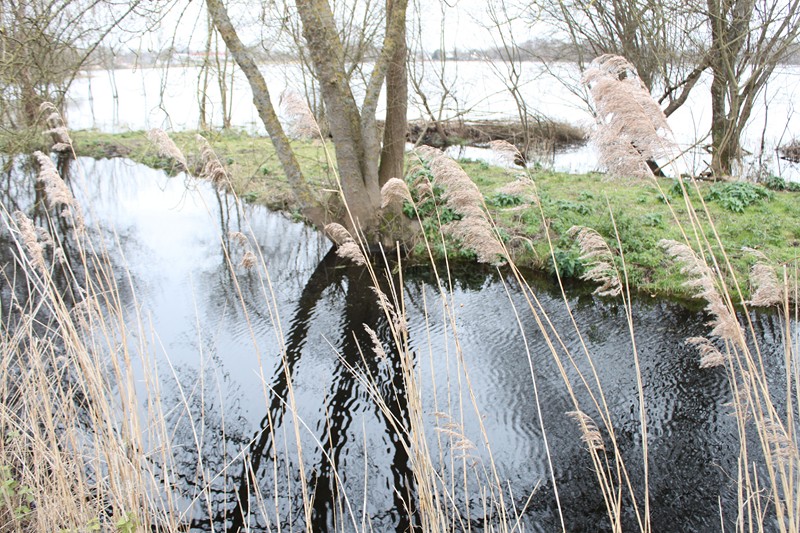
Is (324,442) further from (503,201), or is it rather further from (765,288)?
(503,201)

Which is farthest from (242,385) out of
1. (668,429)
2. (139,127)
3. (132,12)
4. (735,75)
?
(139,127)

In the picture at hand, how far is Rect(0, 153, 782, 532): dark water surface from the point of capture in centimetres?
375

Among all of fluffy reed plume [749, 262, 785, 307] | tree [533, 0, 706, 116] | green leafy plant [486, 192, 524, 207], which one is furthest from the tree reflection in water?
tree [533, 0, 706, 116]

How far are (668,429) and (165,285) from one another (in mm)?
5948

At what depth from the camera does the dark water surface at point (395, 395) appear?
375cm

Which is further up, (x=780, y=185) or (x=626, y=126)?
(x=626, y=126)

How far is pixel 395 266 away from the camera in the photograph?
802cm

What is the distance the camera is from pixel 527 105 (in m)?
15.2

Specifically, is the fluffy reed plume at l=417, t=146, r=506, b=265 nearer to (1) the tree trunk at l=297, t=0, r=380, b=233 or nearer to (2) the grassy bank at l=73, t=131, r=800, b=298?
(2) the grassy bank at l=73, t=131, r=800, b=298

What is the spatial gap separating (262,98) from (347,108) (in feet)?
3.51

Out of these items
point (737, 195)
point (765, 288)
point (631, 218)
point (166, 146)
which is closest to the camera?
point (765, 288)

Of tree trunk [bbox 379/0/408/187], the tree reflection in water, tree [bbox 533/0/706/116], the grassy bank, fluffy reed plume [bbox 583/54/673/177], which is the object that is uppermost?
tree [bbox 533/0/706/116]

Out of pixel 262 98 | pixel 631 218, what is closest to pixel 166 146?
pixel 262 98

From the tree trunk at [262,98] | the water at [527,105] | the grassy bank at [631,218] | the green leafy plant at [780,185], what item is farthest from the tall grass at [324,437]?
the water at [527,105]
